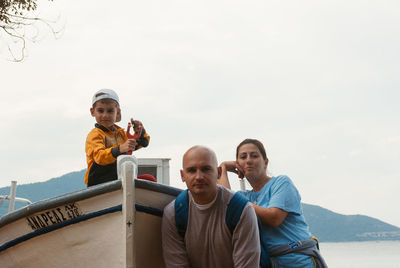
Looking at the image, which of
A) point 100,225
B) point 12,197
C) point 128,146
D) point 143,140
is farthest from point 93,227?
point 12,197

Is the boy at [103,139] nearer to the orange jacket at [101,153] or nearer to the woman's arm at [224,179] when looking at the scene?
the orange jacket at [101,153]

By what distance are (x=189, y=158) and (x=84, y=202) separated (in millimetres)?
938

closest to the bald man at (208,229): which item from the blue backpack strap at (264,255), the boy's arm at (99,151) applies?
the blue backpack strap at (264,255)

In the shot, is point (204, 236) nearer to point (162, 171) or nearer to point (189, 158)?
point (189, 158)

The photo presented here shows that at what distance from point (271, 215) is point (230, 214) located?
557mm

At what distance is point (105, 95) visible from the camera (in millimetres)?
4098

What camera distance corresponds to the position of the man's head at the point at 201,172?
2996 mm

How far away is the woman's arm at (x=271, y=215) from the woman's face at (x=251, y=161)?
0.39 metres

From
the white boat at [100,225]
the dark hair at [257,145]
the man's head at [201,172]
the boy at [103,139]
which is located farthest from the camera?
the boy at [103,139]

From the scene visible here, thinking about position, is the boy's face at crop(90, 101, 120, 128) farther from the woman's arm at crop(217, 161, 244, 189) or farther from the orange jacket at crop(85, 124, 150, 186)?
the woman's arm at crop(217, 161, 244, 189)

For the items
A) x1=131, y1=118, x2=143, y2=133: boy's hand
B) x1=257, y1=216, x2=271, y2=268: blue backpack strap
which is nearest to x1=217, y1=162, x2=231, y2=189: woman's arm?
x1=257, y1=216, x2=271, y2=268: blue backpack strap

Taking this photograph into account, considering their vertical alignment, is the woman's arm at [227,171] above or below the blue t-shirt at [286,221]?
above

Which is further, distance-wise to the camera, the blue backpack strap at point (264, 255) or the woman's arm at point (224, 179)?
the woman's arm at point (224, 179)

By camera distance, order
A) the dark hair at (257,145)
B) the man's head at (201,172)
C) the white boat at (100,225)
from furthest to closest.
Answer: the dark hair at (257,145), the white boat at (100,225), the man's head at (201,172)
